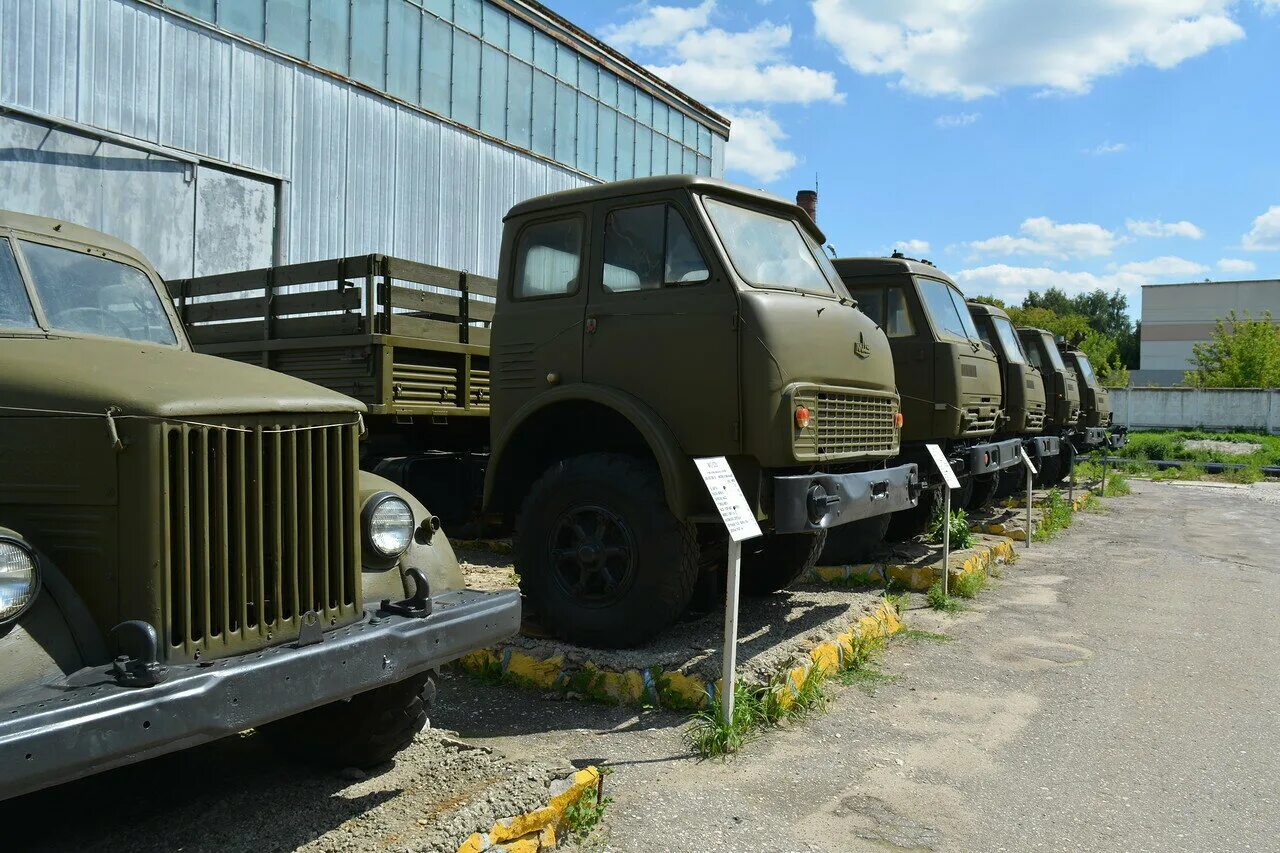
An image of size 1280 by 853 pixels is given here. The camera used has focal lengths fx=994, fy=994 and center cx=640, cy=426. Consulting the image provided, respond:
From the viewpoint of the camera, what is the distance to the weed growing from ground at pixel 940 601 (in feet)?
24.8

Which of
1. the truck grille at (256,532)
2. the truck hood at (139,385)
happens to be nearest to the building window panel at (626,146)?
the truck hood at (139,385)

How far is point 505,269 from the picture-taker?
6.00 m

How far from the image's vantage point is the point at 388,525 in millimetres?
3557

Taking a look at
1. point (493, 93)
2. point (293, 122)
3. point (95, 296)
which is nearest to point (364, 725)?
point (95, 296)

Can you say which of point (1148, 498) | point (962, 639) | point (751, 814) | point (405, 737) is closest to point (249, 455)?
point (405, 737)

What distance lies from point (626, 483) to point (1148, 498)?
49.5 feet

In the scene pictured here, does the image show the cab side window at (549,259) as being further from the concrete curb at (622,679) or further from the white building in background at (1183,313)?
the white building in background at (1183,313)

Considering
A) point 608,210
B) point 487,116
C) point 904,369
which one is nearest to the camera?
point 608,210

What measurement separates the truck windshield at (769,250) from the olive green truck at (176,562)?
2586 millimetres

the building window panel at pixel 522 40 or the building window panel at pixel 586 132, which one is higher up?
the building window panel at pixel 522 40

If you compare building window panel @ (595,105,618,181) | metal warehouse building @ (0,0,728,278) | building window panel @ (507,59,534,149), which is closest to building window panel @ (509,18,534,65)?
metal warehouse building @ (0,0,728,278)

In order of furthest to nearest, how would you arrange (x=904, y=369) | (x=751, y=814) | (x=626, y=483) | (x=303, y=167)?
(x=303, y=167), (x=904, y=369), (x=626, y=483), (x=751, y=814)

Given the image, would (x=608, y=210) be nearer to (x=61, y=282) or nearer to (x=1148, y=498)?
(x=61, y=282)

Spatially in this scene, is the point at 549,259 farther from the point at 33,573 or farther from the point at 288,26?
the point at 288,26
